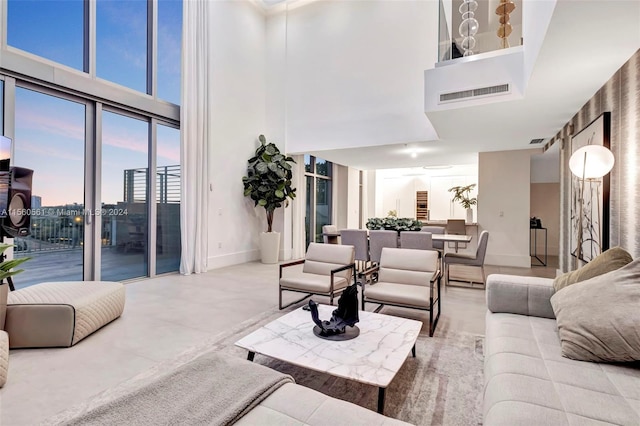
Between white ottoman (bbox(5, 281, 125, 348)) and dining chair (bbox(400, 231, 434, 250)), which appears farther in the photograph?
dining chair (bbox(400, 231, 434, 250))

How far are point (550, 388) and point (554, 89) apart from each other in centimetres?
327

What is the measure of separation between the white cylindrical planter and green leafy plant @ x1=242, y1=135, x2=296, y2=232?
0.63ft

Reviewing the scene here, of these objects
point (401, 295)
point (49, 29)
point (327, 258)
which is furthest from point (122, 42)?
point (401, 295)

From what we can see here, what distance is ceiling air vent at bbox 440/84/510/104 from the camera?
368 centimetres

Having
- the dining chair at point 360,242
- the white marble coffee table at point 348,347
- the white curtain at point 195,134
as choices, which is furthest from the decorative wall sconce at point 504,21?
the white curtain at point 195,134

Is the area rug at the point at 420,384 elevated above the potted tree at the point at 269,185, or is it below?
below

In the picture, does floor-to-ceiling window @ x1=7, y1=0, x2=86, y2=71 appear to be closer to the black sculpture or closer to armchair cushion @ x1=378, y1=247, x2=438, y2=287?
the black sculpture

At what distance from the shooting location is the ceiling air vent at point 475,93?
3683 millimetres

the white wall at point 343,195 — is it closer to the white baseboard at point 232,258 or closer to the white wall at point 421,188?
the white wall at point 421,188

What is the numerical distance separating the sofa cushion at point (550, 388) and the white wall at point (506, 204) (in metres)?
5.42

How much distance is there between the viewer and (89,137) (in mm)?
4531

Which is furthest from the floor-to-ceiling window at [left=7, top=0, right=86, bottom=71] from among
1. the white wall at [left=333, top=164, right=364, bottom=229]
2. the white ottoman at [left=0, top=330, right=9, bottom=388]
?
the white wall at [left=333, top=164, right=364, bottom=229]

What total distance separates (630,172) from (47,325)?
5.07m

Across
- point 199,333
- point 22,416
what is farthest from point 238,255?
point 22,416
